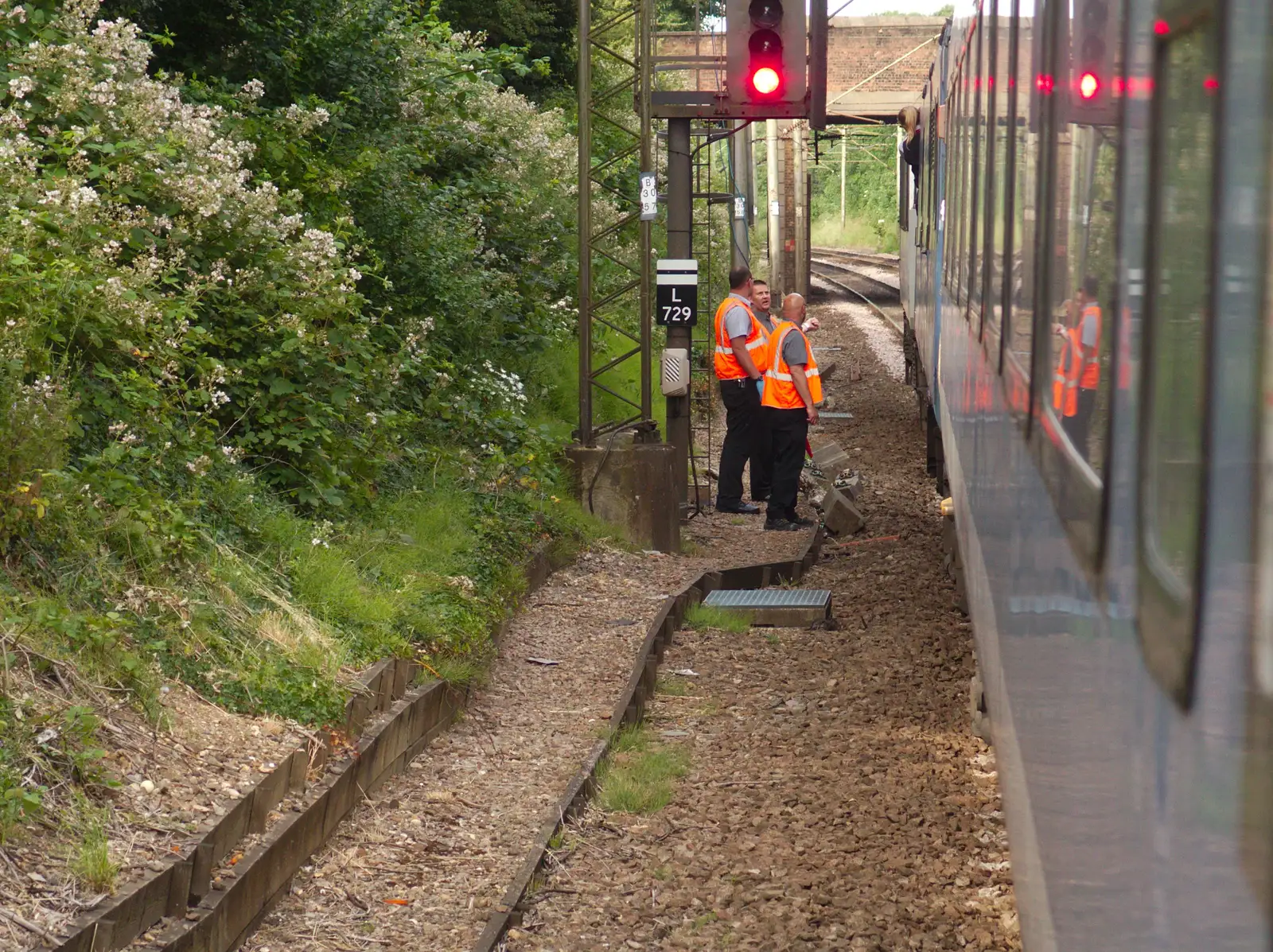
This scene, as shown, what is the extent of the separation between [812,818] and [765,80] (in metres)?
5.64

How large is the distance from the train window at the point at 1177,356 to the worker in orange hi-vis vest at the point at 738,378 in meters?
10.2

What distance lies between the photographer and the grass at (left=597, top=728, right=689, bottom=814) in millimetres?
6250

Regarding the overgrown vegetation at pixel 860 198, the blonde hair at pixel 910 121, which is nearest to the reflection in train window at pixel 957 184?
→ the blonde hair at pixel 910 121

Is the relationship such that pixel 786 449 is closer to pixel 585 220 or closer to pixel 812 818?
pixel 585 220

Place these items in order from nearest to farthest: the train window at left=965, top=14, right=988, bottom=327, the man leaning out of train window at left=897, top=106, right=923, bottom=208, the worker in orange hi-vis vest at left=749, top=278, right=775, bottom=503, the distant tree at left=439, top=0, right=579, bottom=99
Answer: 1. the train window at left=965, top=14, right=988, bottom=327
2. the worker in orange hi-vis vest at left=749, top=278, right=775, bottom=503
3. the man leaning out of train window at left=897, top=106, right=923, bottom=208
4. the distant tree at left=439, top=0, right=579, bottom=99

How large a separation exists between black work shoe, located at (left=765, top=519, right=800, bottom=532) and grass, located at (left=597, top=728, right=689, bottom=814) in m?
5.53

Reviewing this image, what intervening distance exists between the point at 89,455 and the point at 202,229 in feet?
7.68

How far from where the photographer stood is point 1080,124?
2709mm

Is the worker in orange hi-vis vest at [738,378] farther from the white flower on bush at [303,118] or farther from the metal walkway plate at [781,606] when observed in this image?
the white flower on bush at [303,118]

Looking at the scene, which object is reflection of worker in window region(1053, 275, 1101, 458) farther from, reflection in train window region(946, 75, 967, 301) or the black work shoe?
the black work shoe

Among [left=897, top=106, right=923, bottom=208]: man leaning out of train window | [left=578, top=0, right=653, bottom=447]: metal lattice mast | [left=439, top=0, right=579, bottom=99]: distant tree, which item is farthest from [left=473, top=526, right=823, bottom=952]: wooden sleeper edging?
[left=439, top=0, right=579, bottom=99]: distant tree

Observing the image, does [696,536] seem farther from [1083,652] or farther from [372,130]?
[1083,652]

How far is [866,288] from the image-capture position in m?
43.3

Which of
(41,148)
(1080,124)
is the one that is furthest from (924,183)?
(1080,124)
